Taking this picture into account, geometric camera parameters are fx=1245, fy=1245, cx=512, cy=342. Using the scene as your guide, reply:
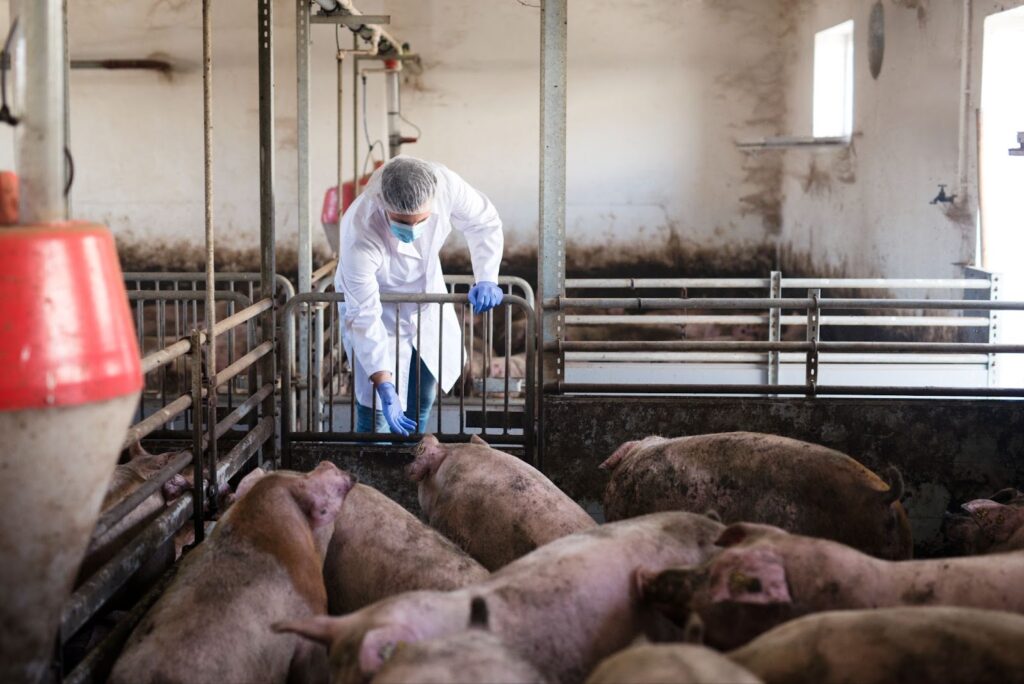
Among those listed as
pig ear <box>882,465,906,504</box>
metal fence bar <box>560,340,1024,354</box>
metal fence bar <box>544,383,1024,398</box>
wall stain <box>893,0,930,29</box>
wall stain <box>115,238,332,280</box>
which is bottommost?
pig ear <box>882,465,906,504</box>

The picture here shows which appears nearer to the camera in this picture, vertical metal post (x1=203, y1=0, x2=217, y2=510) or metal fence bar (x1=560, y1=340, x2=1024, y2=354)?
vertical metal post (x1=203, y1=0, x2=217, y2=510)

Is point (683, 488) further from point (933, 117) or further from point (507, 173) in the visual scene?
point (507, 173)

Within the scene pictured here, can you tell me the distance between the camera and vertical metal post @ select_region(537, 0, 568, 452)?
453 cm

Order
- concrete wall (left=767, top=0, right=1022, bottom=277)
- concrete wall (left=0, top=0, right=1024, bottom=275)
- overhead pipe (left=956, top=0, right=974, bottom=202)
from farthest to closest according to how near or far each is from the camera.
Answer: concrete wall (left=0, top=0, right=1024, bottom=275) → concrete wall (left=767, top=0, right=1022, bottom=277) → overhead pipe (left=956, top=0, right=974, bottom=202)

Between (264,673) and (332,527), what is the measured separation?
0.78 metres

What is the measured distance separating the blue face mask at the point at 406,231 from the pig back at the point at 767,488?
1.34 meters

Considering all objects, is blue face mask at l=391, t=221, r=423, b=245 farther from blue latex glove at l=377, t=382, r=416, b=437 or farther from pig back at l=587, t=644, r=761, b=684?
pig back at l=587, t=644, r=761, b=684

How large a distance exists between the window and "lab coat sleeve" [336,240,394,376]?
231 inches

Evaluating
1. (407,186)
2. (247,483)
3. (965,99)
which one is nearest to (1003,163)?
(965,99)

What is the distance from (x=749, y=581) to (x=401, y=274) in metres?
3.00

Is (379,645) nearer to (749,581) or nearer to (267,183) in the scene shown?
(749,581)

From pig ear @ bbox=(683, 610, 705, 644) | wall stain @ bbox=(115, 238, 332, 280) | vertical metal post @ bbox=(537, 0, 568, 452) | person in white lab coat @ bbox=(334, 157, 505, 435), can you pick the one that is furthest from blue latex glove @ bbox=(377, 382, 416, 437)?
wall stain @ bbox=(115, 238, 332, 280)

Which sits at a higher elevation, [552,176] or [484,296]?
[552,176]

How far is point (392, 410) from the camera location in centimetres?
486
